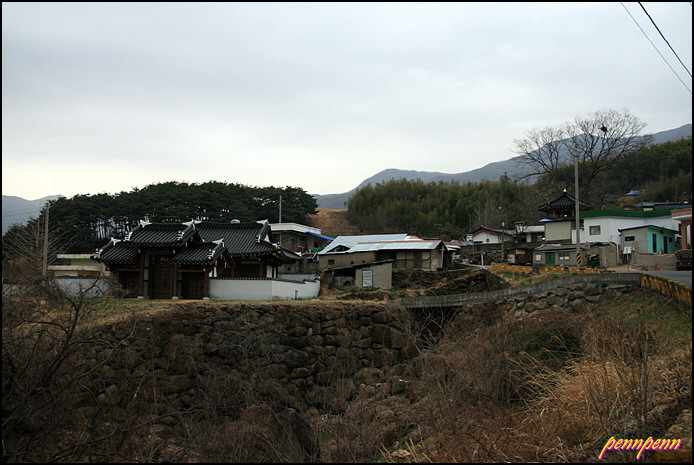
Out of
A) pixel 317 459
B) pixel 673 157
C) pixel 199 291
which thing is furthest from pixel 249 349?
pixel 673 157

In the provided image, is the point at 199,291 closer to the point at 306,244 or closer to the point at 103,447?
the point at 103,447

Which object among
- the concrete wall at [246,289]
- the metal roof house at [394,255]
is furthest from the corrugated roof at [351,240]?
the concrete wall at [246,289]

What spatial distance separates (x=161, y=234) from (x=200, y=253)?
203 cm

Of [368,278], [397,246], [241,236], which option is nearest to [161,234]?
[241,236]

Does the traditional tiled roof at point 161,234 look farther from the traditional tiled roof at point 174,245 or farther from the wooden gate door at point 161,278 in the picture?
the wooden gate door at point 161,278

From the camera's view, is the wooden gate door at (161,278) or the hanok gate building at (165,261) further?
the wooden gate door at (161,278)

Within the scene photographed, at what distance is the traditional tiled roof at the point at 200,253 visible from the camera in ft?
68.8

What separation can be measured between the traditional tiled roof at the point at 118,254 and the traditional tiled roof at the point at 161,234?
0.63 meters

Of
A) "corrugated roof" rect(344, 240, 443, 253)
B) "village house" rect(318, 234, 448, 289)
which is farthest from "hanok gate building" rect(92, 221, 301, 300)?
"corrugated roof" rect(344, 240, 443, 253)

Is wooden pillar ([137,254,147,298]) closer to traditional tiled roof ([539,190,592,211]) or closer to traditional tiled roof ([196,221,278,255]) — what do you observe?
traditional tiled roof ([196,221,278,255])

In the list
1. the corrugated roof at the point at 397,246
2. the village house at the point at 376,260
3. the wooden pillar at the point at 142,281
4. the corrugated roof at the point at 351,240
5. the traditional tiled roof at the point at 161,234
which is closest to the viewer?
the traditional tiled roof at the point at 161,234

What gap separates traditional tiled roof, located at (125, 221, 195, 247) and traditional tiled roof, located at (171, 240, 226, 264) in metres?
0.50

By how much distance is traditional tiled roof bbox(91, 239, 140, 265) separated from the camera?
70.7ft

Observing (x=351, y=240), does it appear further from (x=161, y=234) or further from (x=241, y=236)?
(x=161, y=234)
